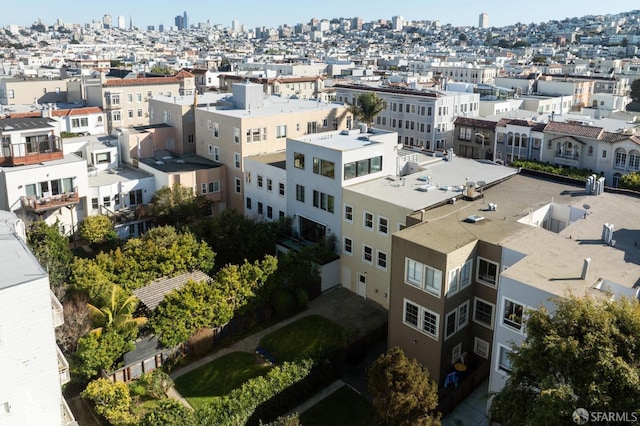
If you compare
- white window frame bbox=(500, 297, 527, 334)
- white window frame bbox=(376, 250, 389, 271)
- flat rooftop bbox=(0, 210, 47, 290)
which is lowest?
white window frame bbox=(376, 250, 389, 271)

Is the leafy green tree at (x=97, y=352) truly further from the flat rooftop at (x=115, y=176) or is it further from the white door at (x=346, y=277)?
the flat rooftop at (x=115, y=176)

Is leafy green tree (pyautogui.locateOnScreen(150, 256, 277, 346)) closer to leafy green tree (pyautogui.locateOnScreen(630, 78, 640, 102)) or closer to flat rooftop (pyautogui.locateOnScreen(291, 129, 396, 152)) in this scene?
flat rooftop (pyautogui.locateOnScreen(291, 129, 396, 152))

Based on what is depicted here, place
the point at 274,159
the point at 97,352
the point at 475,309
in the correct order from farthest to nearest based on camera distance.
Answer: the point at 274,159, the point at 475,309, the point at 97,352

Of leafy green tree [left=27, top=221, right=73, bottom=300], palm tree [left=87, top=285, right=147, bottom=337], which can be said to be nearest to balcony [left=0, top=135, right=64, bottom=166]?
leafy green tree [left=27, top=221, right=73, bottom=300]

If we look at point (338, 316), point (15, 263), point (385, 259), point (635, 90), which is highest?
point (635, 90)

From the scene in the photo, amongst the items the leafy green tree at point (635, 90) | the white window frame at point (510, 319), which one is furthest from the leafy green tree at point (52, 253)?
the leafy green tree at point (635, 90)

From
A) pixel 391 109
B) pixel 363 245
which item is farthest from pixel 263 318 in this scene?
pixel 391 109

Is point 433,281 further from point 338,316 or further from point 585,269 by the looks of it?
point 338,316

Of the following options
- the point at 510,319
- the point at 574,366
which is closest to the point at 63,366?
the point at 510,319
